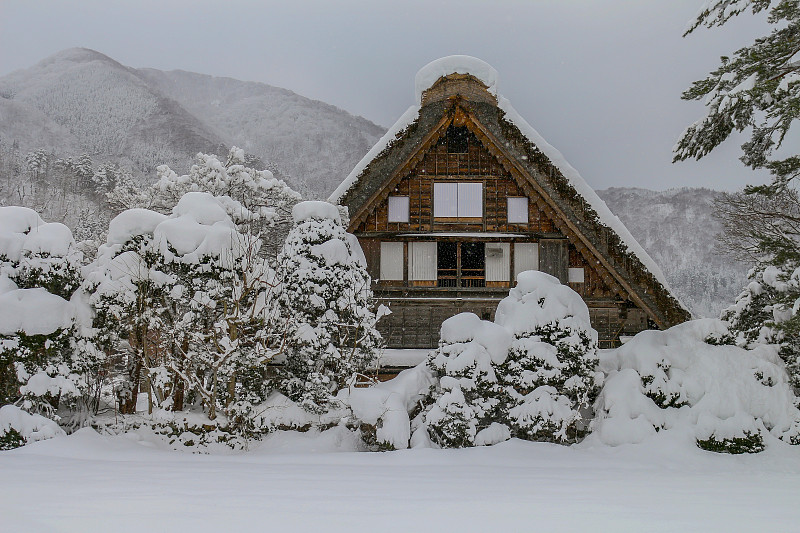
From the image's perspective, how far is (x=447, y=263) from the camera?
14961mm

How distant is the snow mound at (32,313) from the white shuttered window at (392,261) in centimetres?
701

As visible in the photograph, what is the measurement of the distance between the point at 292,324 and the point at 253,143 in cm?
7303

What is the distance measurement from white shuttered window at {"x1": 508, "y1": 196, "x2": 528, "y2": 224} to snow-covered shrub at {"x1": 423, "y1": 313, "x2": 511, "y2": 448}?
4.43 meters

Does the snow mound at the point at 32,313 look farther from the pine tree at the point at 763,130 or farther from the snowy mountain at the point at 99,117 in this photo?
the snowy mountain at the point at 99,117

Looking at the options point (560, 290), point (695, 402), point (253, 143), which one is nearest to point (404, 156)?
point (560, 290)

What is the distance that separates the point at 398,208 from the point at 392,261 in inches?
54.7

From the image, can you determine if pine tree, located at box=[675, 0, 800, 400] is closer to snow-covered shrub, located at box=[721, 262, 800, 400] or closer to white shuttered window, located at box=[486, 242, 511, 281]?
snow-covered shrub, located at box=[721, 262, 800, 400]

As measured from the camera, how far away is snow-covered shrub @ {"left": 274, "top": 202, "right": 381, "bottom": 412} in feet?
33.2

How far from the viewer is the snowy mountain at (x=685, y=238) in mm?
39312

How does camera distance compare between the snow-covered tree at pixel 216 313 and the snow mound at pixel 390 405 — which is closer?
the snow mound at pixel 390 405

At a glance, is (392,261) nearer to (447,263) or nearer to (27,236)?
(447,263)

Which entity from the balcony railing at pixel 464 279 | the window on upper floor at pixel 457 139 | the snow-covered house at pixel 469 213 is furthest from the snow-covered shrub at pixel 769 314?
the window on upper floor at pixel 457 139

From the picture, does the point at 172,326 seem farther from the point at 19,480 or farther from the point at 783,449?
the point at 783,449

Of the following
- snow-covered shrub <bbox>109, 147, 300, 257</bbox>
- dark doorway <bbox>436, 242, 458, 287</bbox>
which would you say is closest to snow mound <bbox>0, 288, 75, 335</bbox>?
dark doorway <bbox>436, 242, 458, 287</bbox>
